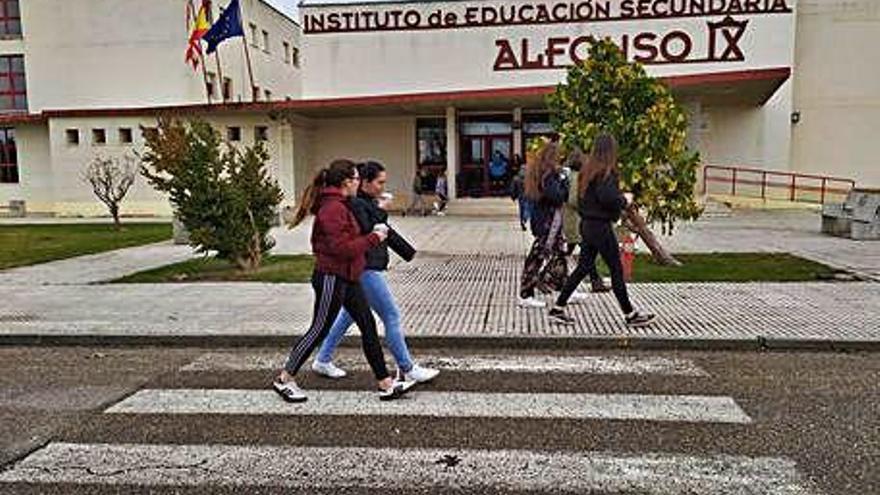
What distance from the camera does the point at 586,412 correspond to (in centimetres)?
466

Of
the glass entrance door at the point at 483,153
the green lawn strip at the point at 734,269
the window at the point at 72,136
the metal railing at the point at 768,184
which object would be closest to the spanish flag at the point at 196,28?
the window at the point at 72,136

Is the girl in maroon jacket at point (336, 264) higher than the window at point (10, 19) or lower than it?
lower

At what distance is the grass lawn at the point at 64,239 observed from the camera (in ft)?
46.8

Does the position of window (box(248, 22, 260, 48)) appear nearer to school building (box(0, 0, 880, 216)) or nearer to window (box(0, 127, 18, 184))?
school building (box(0, 0, 880, 216))

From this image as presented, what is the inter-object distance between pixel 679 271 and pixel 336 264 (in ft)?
23.4

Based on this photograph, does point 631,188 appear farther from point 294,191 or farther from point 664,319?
point 294,191

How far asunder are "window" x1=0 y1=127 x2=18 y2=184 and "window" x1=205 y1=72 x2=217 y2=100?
8533 millimetres

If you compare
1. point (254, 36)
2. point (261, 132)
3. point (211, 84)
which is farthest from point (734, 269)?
point (254, 36)

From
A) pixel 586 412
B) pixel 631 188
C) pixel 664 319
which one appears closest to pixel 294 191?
pixel 631 188

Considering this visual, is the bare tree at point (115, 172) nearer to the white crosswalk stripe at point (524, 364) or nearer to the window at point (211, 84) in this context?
the window at point (211, 84)

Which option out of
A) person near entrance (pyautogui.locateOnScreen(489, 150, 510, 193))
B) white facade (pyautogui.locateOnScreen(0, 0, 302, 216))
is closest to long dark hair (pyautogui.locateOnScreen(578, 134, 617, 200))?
person near entrance (pyautogui.locateOnScreen(489, 150, 510, 193))

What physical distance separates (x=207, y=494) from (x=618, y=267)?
4.44m

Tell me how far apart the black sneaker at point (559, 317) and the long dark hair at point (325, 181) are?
3146 mm

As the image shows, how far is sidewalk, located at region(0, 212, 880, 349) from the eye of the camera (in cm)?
661
